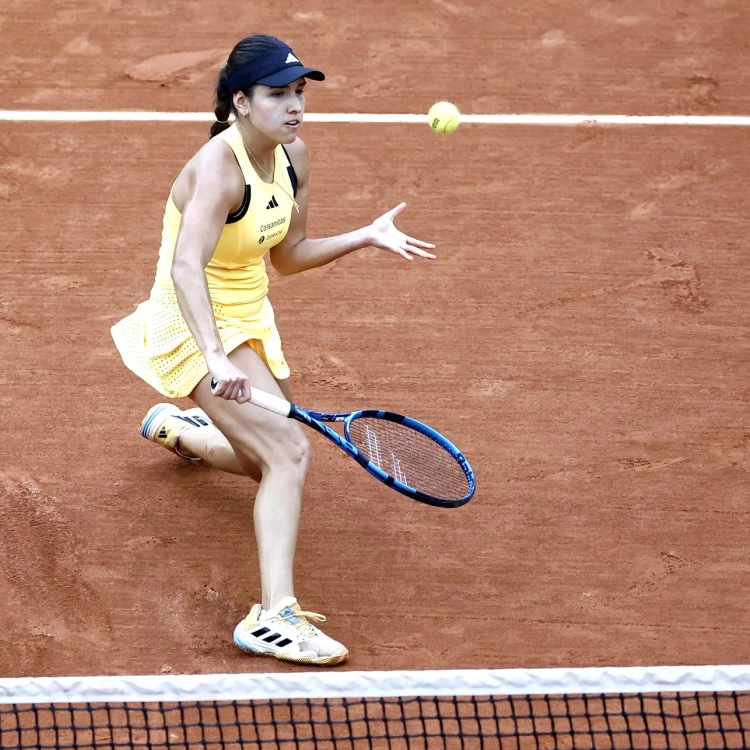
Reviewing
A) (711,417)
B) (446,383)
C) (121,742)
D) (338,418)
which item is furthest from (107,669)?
(711,417)

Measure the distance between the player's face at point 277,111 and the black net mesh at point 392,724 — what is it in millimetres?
1895

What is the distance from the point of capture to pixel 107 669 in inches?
165

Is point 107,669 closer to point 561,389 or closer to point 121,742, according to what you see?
point 121,742

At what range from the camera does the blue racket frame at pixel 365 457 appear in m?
4.14

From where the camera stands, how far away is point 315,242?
4746 mm

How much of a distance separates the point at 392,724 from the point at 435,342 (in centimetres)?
232

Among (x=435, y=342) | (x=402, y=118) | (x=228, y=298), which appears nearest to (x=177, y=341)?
(x=228, y=298)

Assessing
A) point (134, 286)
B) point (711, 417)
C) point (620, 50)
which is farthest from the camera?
point (620, 50)

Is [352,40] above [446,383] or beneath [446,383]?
above

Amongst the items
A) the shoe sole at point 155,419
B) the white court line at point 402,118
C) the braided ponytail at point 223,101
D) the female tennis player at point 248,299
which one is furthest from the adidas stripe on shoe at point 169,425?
the white court line at point 402,118

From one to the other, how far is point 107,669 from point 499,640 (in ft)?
4.50

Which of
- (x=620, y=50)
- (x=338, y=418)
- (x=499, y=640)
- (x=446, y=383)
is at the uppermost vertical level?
(x=620, y=50)

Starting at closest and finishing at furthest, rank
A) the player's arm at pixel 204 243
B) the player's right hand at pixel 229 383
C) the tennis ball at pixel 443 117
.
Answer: the player's right hand at pixel 229 383 → the player's arm at pixel 204 243 → the tennis ball at pixel 443 117

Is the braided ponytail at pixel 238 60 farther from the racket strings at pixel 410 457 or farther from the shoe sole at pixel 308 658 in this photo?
the shoe sole at pixel 308 658
